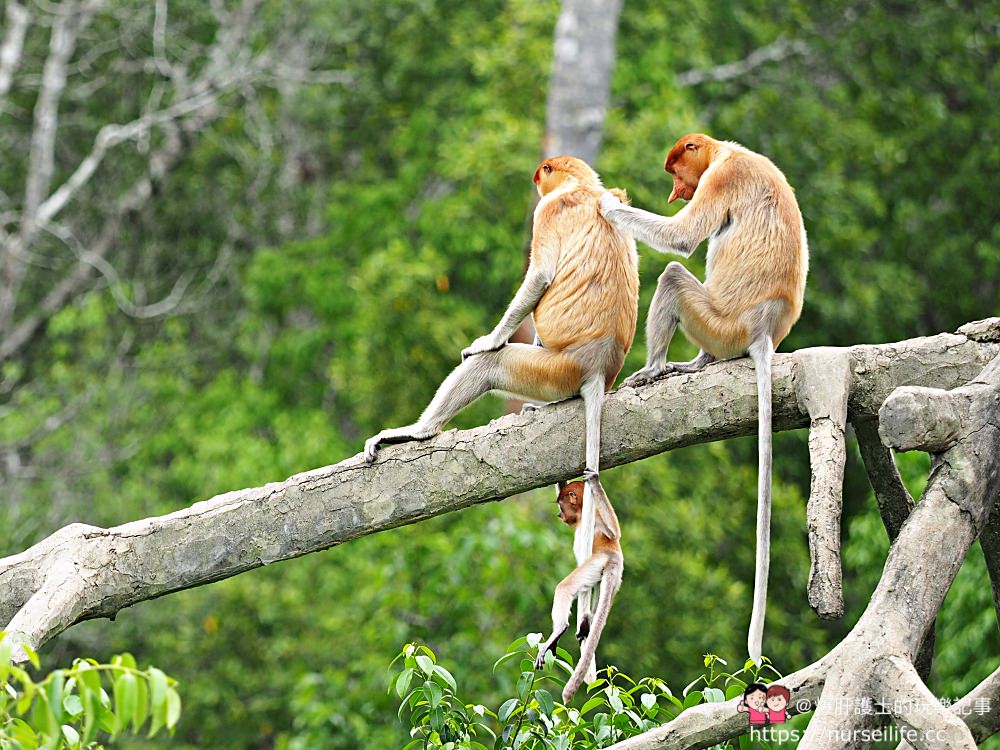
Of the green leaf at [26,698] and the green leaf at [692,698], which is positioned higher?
the green leaf at [26,698]

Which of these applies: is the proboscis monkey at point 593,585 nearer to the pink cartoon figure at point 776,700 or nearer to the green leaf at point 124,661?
the pink cartoon figure at point 776,700

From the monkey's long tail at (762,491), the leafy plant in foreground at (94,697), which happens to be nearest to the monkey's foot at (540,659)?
the monkey's long tail at (762,491)

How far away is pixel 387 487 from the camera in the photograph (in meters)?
3.49

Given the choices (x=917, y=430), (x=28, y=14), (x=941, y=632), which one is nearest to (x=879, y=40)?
(x=941, y=632)

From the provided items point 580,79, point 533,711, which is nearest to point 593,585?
point 533,711

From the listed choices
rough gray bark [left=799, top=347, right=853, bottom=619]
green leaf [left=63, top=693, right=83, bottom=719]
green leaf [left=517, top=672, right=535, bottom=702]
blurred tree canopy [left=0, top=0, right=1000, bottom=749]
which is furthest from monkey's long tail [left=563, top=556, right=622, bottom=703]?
blurred tree canopy [left=0, top=0, right=1000, bottom=749]

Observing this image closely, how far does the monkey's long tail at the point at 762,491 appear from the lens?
3049 millimetres

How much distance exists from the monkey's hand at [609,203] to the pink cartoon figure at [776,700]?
1322mm

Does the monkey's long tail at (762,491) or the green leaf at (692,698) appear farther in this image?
the green leaf at (692,698)

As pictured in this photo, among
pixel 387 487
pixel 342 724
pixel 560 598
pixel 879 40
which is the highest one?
pixel 879 40

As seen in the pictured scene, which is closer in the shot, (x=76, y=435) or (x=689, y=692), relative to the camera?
(x=689, y=692)

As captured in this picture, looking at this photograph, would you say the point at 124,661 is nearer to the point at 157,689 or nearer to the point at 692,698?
the point at 157,689

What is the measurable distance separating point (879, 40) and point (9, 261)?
7.20 meters

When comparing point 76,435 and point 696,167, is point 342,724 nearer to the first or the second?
point 696,167
